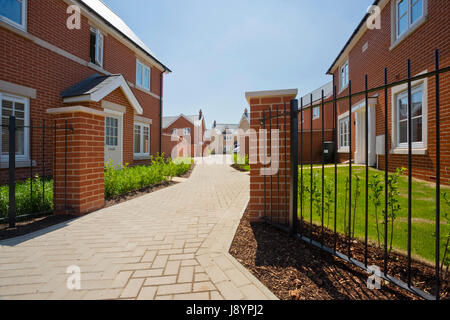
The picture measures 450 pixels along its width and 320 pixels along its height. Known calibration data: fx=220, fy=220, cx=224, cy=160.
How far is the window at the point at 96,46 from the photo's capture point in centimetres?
870

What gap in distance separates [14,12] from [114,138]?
14.3 ft

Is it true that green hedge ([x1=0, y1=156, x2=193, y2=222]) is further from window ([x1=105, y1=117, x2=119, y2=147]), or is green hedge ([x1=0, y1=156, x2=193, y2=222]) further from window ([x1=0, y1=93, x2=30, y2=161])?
window ([x1=105, y1=117, x2=119, y2=147])

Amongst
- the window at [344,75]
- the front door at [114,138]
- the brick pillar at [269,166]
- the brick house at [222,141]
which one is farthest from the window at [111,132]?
the brick house at [222,141]

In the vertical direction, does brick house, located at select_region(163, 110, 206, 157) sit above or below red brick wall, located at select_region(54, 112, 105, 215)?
above

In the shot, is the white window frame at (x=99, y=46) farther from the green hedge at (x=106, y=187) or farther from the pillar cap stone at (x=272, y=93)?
the pillar cap stone at (x=272, y=93)

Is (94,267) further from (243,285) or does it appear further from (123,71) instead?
(123,71)

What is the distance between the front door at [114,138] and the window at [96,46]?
255cm

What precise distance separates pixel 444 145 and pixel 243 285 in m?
6.41

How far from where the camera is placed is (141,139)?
11375 millimetres

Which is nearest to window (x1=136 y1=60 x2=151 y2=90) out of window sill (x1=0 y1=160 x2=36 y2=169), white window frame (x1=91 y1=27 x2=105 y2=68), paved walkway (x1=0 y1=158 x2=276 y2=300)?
white window frame (x1=91 y1=27 x2=105 y2=68)

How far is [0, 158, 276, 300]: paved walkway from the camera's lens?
1703mm

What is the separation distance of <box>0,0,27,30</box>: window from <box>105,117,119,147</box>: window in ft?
11.1

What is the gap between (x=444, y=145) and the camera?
5.31 metres
